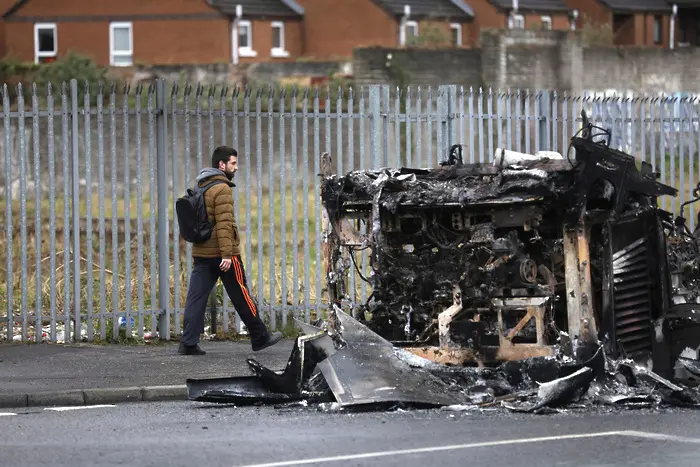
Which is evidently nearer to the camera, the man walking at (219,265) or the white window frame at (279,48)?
the man walking at (219,265)

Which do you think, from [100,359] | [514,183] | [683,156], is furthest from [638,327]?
[683,156]

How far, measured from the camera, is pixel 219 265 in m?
14.0

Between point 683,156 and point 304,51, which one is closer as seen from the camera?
point 683,156

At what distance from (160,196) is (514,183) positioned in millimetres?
5008

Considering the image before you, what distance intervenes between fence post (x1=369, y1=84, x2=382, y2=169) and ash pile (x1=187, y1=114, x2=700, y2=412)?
405cm

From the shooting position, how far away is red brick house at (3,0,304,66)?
61531 millimetres

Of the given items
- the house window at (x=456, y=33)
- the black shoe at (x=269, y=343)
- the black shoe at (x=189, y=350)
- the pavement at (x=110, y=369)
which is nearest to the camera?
the pavement at (x=110, y=369)

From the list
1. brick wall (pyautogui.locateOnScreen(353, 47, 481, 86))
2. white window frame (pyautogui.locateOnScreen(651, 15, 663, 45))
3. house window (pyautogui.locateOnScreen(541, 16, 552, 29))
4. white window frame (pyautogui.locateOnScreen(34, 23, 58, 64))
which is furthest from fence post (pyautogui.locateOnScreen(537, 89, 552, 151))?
white window frame (pyautogui.locateOnScreen(651, 15, 663, 45))

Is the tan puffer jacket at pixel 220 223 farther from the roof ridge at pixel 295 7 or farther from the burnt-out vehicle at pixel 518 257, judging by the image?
the roof ridge at pixel 295 7

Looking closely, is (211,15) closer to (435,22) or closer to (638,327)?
(435,22)

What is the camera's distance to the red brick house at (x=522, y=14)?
227 ft

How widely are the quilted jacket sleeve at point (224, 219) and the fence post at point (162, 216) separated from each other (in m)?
1.33

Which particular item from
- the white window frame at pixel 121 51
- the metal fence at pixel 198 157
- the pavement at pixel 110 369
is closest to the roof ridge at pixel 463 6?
the white window frame at pixel 121 51

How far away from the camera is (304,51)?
66.6 meters
